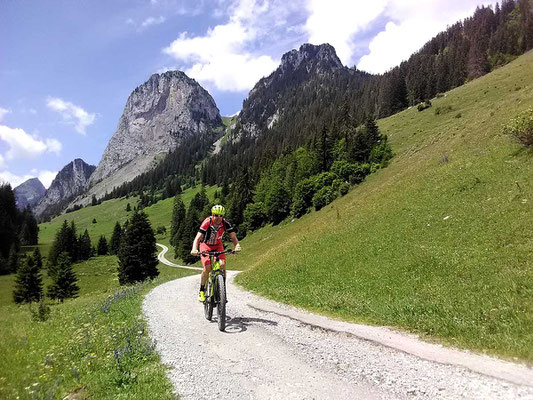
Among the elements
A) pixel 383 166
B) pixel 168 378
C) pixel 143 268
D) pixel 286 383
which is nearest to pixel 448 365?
pixel 286 383

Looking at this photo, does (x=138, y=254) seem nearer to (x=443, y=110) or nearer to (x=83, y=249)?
(x=443, y=110)

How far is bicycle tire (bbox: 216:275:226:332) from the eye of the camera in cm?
932

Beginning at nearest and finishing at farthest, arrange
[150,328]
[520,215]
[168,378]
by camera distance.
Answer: [168,378]
[150,328]
[520,215]

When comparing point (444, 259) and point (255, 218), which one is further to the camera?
point (255, 218)

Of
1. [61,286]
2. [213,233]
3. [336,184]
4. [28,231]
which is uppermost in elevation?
[28,231]

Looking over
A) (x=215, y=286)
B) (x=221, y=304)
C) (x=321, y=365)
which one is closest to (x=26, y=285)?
(x=215, y=286)

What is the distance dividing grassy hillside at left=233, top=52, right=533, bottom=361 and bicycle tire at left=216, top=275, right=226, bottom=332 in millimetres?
4270

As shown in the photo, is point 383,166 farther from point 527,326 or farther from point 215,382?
point 215,382

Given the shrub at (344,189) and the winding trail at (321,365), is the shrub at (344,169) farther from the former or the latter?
the winding trail at (321,365)

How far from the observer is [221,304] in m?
9.44

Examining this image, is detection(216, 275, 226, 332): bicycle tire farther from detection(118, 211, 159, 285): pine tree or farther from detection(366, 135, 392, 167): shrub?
detection(366, 135, 392, 167): shrub

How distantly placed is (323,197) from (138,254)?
3646cm

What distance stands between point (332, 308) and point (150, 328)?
656 cm

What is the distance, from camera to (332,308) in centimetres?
1203
